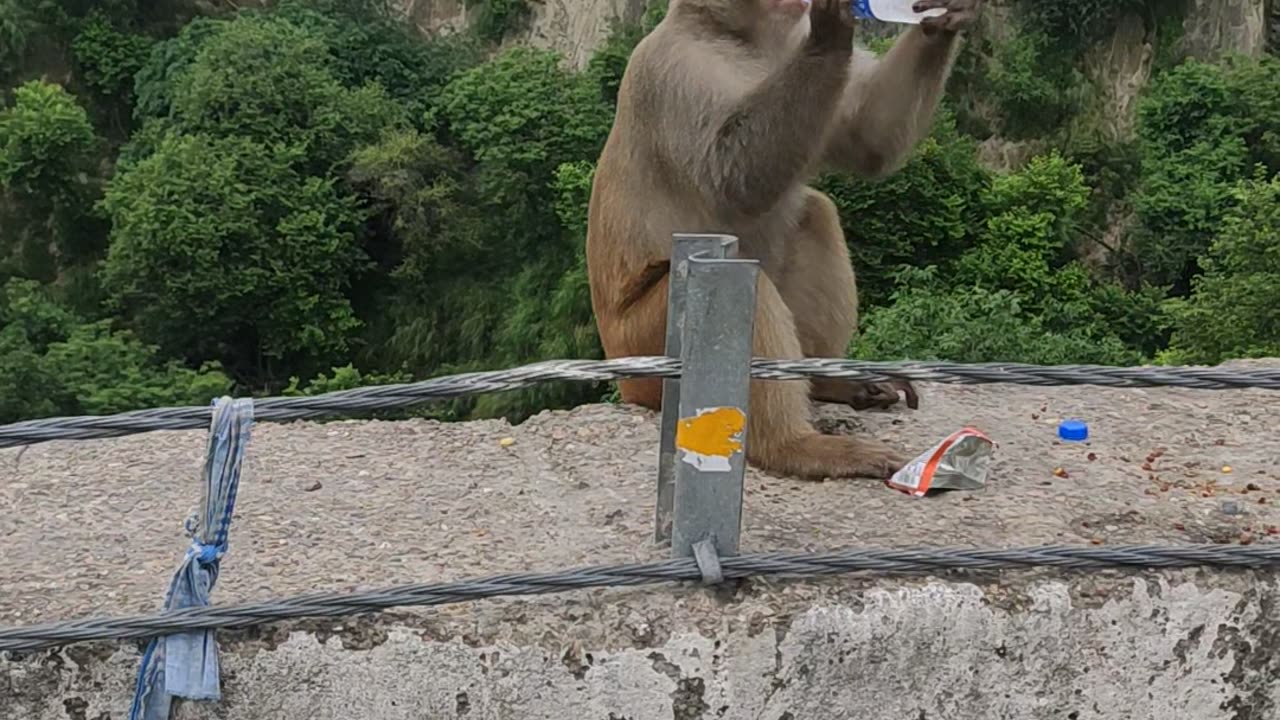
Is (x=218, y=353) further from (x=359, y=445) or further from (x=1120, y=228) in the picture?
(x=359, y=445)

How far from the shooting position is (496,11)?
2867cm

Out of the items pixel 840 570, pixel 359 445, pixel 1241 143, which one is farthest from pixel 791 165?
pixel 1241 143

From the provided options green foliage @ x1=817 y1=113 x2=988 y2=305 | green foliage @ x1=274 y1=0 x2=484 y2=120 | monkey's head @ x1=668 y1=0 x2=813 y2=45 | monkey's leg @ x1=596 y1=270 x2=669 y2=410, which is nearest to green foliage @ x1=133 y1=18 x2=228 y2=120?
green foliage @ x1=274 y1=0 x2=484 y2=120

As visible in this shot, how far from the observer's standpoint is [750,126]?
3461 mm

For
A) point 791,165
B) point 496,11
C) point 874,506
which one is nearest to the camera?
point 874,506

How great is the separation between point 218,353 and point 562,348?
6669 mm

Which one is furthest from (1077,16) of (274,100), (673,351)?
(673,351)

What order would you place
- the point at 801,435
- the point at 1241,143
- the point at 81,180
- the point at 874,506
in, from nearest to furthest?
the point at 874,506, the point at 801,435, the point at 1241,143, the point at 81,180

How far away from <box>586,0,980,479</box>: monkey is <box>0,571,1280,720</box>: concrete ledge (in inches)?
37.5

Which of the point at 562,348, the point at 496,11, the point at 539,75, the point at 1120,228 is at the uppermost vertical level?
the point at 496,11

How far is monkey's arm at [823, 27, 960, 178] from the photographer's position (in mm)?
3773

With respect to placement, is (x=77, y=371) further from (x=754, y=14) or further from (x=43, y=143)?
(x=754, y=14)

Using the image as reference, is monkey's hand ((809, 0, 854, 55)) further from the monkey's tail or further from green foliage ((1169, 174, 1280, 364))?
green foliage ((1169, 174, 1280, 364))

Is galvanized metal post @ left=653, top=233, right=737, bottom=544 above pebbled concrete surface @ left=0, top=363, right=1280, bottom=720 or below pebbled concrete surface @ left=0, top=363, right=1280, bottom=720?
above
